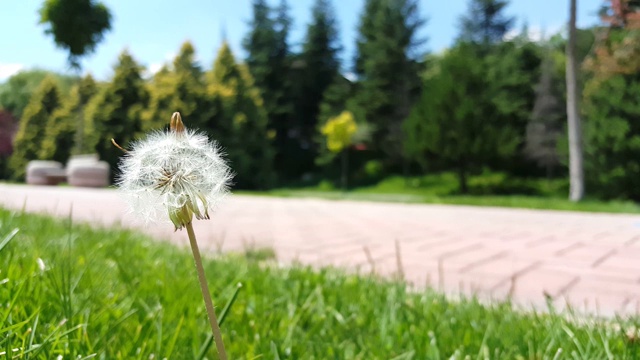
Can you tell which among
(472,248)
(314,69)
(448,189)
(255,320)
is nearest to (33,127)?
(314,69)

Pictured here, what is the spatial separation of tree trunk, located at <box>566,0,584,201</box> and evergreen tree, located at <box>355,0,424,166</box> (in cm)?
1314

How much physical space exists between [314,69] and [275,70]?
2.38 meters

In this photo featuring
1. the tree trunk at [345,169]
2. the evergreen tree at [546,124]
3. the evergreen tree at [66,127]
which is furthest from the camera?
the tree trunk at [345,169]

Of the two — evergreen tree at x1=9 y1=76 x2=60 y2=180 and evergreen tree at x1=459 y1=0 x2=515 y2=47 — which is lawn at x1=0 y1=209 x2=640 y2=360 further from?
evergreen tree at x1=459 y1=0 x2=515 y2=47

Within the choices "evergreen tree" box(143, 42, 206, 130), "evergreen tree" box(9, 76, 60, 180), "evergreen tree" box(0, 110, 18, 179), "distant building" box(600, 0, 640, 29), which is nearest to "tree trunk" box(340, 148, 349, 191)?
"evergreen tree" box(143, 42, 206, 130)

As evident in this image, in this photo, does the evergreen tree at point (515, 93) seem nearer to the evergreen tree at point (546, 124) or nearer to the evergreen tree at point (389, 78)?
the evergreen tree at point (546, 124)

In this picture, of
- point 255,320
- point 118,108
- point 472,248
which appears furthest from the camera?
point 118,108

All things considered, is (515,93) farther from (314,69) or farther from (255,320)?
(255,320)

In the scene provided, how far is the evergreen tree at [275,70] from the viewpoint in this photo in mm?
26156

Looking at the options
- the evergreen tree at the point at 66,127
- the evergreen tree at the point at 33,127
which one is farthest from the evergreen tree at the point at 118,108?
the evergreen tree at the point at 33,127

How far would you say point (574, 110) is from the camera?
35.1 ft

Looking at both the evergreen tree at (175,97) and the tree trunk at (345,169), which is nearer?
the evergreen tree at (175,97)

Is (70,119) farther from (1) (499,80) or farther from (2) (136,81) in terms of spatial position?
(1) (499,80)

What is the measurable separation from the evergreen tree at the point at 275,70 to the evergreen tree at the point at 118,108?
8.84 m
